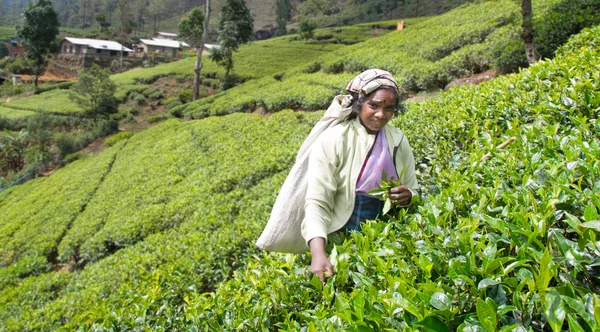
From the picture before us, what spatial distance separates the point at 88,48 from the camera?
4491cm

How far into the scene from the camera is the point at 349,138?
2088 millimetres

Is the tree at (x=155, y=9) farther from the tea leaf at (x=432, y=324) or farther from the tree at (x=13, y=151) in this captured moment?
the tea leaf at (x=432, y=324)

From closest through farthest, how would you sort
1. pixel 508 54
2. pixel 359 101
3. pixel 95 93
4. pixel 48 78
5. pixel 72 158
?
pixel 359 101
pixel 508 54
pixel 72 158
pixel 95 93
pixel 48 78

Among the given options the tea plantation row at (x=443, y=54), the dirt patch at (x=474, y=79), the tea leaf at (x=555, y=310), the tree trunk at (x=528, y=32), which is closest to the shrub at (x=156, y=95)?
the tea plantation row at (x=443, y=54)

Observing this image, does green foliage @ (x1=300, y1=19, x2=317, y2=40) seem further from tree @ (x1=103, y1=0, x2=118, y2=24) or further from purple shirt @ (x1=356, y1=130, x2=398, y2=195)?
tree @ (x1=103, y1=0, x2=118, y2=24)

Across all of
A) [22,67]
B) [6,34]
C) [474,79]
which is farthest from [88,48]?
[474,79]

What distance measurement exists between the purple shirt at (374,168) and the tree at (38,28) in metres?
44.6

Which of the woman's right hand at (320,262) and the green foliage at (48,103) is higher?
the green foliage at (48,103)

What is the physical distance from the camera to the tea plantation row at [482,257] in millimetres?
1068

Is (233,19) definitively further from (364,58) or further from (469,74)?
(469,74)

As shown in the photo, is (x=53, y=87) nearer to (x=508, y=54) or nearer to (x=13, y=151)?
(x=13, y=151)

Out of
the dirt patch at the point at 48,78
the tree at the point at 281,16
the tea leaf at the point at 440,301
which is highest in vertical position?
the tree at the point at 281,16

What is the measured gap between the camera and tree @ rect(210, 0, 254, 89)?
2512 centimetres

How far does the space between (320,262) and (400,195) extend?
606mm
